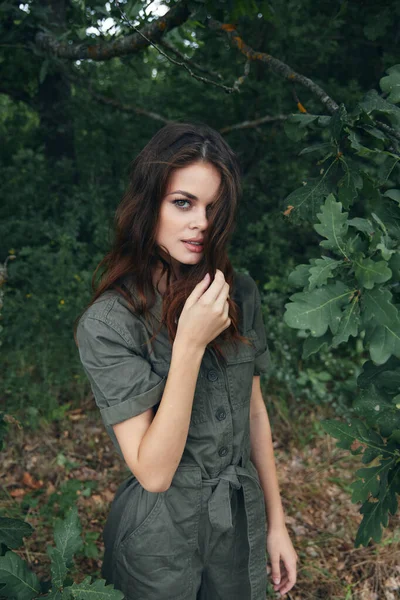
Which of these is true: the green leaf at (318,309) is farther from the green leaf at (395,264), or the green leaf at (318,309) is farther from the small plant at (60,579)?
the small plant at (60,579)

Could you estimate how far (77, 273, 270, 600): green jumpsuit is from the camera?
4.97ft

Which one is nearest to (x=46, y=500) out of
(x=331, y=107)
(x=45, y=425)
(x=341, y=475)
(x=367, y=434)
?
(x=45, y=425)

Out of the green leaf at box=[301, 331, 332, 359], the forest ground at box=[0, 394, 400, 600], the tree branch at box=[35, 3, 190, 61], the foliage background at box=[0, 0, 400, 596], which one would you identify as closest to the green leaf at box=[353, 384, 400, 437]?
the green leaf at box=[301, 331, 332, 359]

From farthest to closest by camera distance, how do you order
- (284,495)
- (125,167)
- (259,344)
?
(125,167) → (284,495) → (259,344)

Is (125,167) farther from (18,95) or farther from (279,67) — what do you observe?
(279,67)

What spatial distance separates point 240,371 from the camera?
5.82ft

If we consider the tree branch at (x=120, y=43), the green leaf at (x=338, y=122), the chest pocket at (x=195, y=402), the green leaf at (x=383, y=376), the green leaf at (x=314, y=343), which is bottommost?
the chest pocket at (x=195, y=402)

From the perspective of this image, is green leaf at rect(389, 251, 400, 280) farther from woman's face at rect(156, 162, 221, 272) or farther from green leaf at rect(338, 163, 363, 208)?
woman's face at rect(156, 162, 221, 272)

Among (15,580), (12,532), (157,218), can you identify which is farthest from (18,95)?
(15,580)

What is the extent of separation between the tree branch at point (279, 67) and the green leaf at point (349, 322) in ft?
2.82

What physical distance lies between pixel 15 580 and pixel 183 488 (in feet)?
1.68

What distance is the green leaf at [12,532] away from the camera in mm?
1648

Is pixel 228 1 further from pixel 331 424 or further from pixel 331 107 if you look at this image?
pixel 331 424

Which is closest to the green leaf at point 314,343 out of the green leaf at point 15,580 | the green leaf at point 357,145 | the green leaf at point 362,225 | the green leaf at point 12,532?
the green leaf at point 362,225
